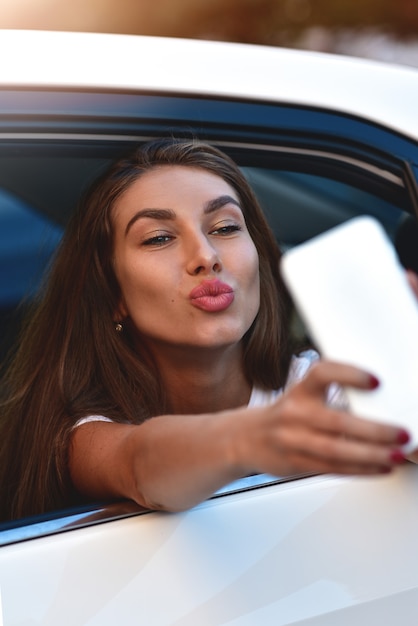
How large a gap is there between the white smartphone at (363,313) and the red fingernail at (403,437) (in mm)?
16

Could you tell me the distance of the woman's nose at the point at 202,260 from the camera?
1.73 metres

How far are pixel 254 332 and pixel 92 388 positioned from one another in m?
0.38

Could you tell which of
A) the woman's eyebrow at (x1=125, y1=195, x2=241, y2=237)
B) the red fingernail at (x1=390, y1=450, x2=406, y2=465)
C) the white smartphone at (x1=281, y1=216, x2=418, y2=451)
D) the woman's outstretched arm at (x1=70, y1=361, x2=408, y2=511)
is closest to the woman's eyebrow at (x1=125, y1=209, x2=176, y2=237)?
the woman's eyebrow at (x1=125, y1=195, x2=241, y2=237)

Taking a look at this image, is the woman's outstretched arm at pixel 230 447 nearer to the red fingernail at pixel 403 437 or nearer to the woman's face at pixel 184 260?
the red fingernail at pixel 403 437

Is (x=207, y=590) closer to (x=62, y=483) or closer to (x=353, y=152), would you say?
(x=62, y=483)

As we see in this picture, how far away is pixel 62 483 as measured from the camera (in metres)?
1.69

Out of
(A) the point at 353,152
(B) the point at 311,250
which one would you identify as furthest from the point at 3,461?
(B) the point at 311,250

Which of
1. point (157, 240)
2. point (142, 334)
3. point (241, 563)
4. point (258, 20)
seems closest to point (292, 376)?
point (142, 334)

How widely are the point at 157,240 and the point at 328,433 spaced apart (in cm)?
86

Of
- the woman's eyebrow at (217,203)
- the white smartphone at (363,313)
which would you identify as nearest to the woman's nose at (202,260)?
the woman's eyebrow at (217,203)

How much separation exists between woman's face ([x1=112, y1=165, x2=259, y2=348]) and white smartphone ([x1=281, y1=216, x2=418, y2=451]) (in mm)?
619

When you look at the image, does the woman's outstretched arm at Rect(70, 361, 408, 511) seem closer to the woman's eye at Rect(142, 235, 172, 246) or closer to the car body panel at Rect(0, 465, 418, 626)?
the car body panel at Rect(0, 465, 418, 626)

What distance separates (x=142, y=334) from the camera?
198cm

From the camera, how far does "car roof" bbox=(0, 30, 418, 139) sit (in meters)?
1.63
